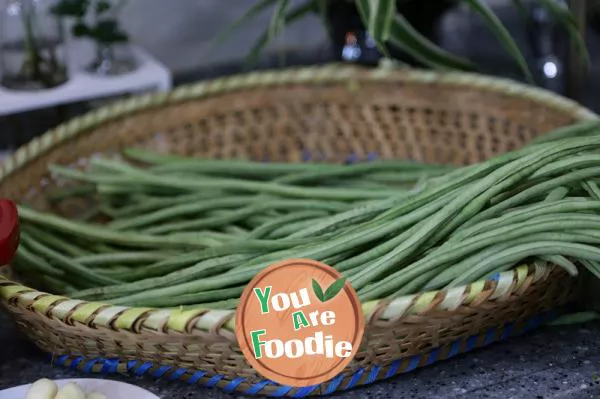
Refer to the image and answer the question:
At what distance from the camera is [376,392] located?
2.26 feet

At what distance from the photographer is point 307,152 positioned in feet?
3.67

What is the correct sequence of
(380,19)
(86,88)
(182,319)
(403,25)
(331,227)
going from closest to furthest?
(182,319) < (331,227) < (380,19) < (403,25) < (86,88)

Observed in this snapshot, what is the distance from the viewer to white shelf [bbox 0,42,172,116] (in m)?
1.09

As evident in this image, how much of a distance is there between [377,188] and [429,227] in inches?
7.8

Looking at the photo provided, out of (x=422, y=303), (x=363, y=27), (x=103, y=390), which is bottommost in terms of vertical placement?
(x=103, y=390)

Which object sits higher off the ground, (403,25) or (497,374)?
(403,25)

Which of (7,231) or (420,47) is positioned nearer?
(7,231)

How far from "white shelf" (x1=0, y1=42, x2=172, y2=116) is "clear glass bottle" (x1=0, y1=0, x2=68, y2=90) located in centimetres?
2

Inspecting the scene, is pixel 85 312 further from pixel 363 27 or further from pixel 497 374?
pixel 363 27

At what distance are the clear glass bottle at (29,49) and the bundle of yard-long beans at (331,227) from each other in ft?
0.82

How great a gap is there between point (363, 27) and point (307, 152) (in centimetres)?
23

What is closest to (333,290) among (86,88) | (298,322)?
(298,322)

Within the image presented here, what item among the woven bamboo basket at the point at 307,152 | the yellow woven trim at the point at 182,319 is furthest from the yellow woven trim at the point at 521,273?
the yellow woven trim at the point at 182,319

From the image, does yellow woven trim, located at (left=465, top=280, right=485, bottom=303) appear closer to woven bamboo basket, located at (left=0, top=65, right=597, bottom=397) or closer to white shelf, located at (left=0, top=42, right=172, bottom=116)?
woven bamboo basket, located at (left=0, top=65, right=597, bottom=397)
